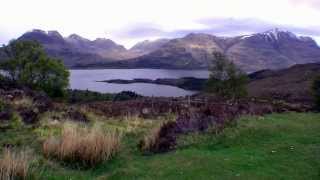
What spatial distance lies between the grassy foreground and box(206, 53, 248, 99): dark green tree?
89.0 feet

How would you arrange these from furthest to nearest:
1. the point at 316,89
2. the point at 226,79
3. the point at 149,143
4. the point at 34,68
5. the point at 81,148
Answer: the point at 34,68
the point at 226,79
the point at 316,89
the point at 149,143
the point at 81,148

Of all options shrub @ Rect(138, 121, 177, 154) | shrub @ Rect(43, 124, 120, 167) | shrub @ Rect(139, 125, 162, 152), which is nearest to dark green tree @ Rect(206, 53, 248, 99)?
shrub @ Rect(138, 121, 177, 154)

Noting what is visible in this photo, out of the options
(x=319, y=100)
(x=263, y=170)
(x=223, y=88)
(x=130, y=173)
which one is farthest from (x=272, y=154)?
(x=223, y=88)

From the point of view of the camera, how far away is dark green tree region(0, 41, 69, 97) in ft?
164

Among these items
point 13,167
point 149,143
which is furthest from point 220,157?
point 13,167

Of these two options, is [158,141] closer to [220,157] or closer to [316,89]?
[220,157]

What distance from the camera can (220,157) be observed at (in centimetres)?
1259

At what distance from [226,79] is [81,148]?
33740 millimetres

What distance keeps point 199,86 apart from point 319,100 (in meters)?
90.5

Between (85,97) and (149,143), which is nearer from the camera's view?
(149,143)

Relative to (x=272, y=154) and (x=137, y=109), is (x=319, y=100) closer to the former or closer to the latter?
(x=137, y=109)

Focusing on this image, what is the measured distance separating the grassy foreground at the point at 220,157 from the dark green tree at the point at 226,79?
2711 centimetres

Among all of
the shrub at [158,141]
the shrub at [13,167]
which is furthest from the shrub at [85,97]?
the shrub at [13,167]

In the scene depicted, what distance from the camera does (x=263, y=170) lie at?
11250mm
